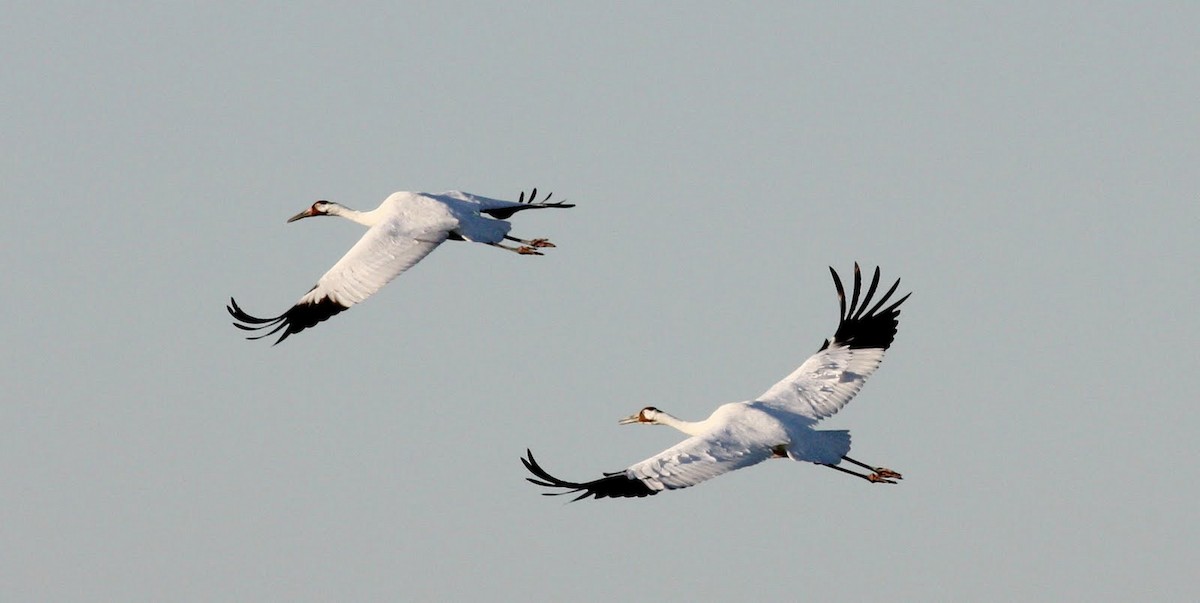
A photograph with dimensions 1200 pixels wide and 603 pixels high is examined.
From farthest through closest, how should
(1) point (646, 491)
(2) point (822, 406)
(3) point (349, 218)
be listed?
(3) point (349, 218) → (2) point (822, 406) → (1) point (646, 491)

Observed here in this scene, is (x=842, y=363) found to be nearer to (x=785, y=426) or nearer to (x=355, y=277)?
(x=785, y=426)

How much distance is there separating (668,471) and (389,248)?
7.37 metres

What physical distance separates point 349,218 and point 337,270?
9.80 feet

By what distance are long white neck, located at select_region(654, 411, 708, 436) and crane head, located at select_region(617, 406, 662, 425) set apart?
7 cm

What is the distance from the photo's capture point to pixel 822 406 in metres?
33.8

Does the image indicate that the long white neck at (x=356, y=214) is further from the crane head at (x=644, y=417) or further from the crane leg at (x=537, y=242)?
the crane head at (x=644, y=417)

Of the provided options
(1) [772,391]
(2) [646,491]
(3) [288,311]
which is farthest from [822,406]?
(3) [288,311]

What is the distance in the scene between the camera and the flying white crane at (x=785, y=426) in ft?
103

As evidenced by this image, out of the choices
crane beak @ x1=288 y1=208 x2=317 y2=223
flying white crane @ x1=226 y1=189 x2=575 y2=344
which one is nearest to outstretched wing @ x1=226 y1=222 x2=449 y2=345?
flying white crane @ x1=226 y1=189 x2=575 y2=344

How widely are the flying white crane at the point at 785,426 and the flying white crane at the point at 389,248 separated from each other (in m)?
4.52

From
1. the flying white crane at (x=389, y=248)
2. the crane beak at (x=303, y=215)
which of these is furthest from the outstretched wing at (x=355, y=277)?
the crane beak at (x=303, y=215)

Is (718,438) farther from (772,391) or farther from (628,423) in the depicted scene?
(628,423)

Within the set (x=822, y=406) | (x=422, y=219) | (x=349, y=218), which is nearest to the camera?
(x=822, y=406)

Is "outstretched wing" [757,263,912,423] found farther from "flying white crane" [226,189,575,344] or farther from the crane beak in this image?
the crane beak
